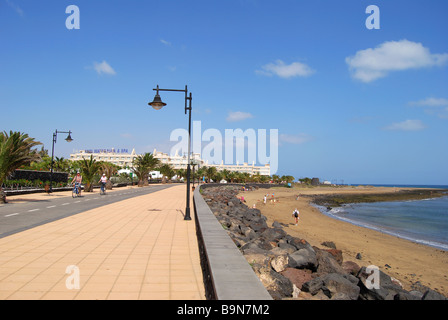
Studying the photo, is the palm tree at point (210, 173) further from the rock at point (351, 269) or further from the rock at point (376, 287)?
the rock at point (376, 287)

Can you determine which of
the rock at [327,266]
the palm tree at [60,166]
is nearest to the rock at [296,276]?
the rock at [327,266]

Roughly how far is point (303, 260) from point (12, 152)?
1700cm

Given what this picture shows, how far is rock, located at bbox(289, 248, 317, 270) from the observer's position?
7.59 m

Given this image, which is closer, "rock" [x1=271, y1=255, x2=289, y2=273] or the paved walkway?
the paved walkway

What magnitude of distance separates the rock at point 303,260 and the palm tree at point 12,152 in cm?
1657

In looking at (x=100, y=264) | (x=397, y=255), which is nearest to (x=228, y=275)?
(x=100, y=264)

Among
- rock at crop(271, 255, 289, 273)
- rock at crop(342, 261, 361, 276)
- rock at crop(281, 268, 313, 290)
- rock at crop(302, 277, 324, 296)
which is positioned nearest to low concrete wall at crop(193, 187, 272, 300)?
rock at crop(271, 255, 289, 273)

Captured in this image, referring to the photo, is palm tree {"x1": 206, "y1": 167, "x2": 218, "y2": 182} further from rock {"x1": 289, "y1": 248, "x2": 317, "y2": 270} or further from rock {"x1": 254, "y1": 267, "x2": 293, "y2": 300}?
rock {"x1": 254, "y1": 267, "x2": 293, "y2": 300}

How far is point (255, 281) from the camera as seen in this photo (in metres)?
3.85

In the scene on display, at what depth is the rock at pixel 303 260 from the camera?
759 cm

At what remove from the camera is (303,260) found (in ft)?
25.7

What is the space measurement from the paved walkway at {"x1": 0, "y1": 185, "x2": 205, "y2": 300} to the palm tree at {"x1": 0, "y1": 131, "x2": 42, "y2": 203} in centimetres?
949
